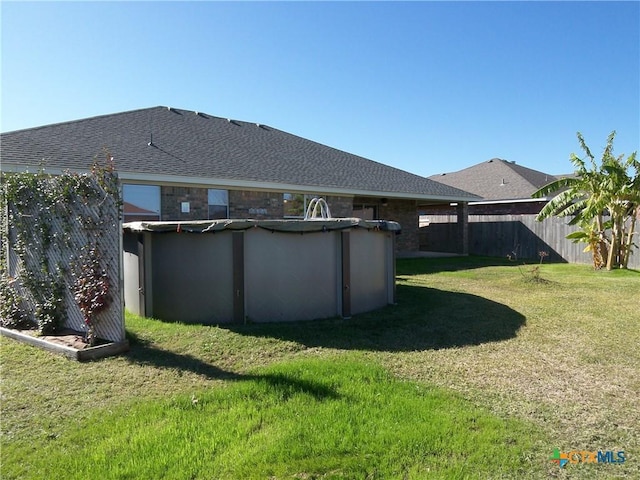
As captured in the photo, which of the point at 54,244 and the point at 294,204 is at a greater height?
the point at 294,204

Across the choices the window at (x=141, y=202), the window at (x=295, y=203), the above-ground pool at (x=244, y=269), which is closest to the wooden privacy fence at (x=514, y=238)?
the window at (x=295, y=203)

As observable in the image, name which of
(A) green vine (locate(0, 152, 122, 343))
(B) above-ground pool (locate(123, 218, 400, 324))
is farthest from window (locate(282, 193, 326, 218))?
(A) green vine (locate(0, 152, 122, 343))

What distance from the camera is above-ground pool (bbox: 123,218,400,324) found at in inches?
267

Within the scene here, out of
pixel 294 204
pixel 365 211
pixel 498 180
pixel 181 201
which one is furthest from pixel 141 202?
pixel 498 180

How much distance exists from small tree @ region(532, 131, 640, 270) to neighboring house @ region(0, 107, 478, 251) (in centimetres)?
539

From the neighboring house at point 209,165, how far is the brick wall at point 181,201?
0.03 m

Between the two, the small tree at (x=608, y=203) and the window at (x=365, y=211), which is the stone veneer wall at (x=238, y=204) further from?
the small tree at (x=608, y=203)

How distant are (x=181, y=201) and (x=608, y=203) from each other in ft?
45.0

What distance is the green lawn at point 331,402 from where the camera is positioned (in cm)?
296

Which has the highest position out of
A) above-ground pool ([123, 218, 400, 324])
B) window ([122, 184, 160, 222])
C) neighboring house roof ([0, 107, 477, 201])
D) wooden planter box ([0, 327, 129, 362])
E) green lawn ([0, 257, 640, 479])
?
neighboring house roof ([0, 107, 477, 201])

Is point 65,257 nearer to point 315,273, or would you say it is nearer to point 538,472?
point 315,273

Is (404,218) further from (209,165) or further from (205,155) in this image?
(209,165)

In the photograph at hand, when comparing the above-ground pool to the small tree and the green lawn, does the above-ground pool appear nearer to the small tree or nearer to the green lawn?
the green lawn

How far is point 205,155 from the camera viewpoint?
46.1 ft
